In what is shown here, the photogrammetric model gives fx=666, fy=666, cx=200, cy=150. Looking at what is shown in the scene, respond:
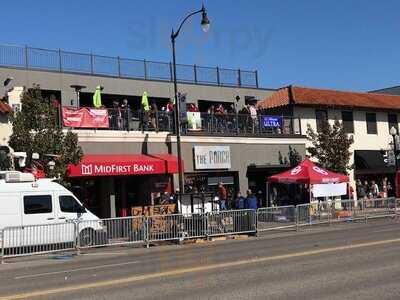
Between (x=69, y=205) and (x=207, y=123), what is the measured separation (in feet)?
41.7

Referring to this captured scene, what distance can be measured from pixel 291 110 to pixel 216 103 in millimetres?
4415

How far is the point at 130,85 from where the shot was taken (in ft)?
113

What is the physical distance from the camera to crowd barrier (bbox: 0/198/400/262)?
63.2 ft

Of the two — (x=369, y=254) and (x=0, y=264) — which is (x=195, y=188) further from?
(x=369, y=254)

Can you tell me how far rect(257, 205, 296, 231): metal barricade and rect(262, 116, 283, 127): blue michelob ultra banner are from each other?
10.5 m

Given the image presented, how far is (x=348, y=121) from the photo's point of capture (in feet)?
137

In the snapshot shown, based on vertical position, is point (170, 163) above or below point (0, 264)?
above

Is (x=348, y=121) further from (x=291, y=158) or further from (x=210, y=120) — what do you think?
(x=210, y=120)

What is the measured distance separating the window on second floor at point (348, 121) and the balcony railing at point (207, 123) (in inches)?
175

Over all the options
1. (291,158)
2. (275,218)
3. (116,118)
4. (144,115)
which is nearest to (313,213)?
(275,218)

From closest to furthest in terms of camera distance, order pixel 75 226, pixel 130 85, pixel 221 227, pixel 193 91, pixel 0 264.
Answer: pixel 0 264, pixel 75 226, pixel 221 227, pixel 130 85, pixel 193 91

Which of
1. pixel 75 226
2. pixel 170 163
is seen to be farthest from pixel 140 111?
pixel 75 226

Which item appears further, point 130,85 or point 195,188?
point 130,85

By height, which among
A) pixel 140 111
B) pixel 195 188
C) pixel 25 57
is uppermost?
pixel 25 57
